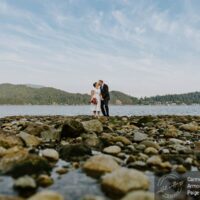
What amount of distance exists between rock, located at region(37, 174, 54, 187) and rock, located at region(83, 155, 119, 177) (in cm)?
123

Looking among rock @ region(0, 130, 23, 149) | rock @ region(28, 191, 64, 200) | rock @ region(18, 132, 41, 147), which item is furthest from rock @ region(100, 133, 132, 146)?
rock @ region(28, 191, 64, 200)

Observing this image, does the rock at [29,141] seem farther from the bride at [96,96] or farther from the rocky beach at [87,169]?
the bride at [96,96]

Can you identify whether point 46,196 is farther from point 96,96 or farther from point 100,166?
point 96,96

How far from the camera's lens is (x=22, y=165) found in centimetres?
895

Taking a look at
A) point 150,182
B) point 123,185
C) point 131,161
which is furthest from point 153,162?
point 123,185

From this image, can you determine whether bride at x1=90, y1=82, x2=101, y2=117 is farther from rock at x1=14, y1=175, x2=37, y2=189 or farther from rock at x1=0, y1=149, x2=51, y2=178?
rock at x1=14, y1=175, x2=37, y2=189

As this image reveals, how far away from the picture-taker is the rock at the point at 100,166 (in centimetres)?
917

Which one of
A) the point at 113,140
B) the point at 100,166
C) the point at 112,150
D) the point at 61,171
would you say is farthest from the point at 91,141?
the point at 61,171

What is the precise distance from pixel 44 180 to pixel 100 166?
1.69 metres

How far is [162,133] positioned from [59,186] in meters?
10.8

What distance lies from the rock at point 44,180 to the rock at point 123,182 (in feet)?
3.92

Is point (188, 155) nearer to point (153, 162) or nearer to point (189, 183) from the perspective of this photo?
point (153, 162)

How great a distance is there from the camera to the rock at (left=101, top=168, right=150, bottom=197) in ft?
24.6

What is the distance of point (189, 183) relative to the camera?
831 cm
